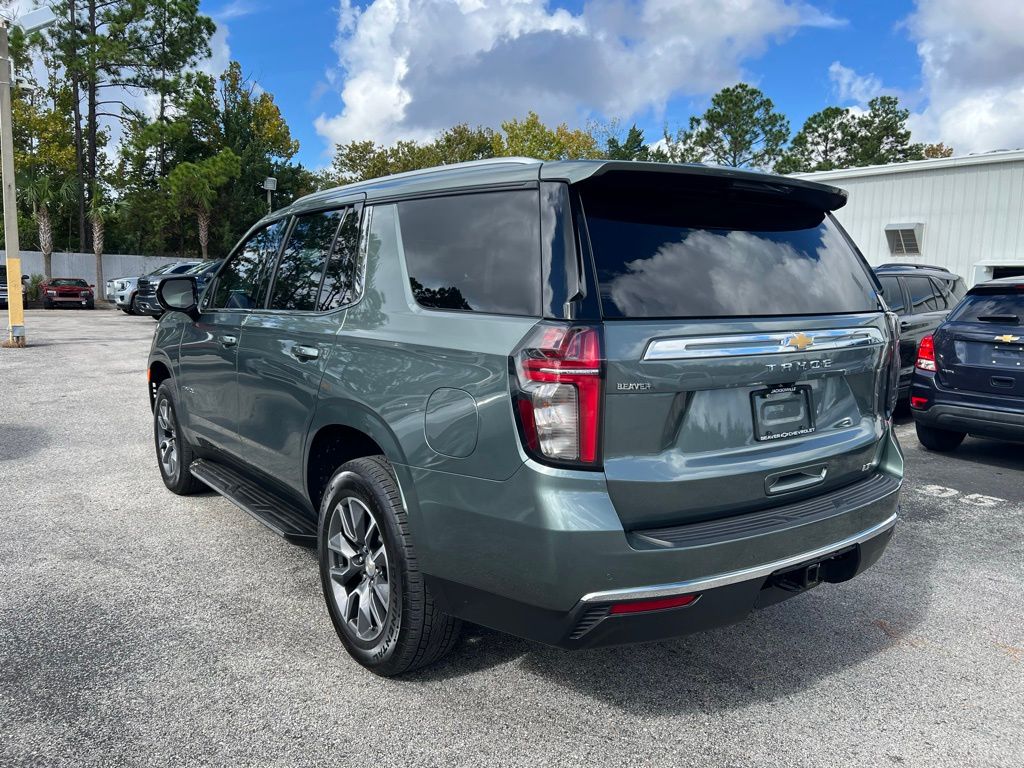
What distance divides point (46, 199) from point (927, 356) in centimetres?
3398

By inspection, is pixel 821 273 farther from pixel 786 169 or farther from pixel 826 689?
pixel 786 169

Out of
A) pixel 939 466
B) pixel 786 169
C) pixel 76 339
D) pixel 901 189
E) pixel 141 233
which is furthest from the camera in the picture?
pixel 786 169

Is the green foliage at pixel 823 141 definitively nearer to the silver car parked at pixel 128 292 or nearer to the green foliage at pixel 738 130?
the green foliage at pixel 738 130

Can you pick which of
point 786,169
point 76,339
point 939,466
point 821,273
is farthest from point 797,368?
point 786,169

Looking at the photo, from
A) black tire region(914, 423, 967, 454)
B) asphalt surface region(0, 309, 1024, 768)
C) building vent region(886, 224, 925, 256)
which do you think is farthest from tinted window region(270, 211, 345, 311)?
building vent region(886, 224, 925, 256)

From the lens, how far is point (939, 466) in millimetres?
6926

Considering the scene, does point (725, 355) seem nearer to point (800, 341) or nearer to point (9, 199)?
point (800, 341)

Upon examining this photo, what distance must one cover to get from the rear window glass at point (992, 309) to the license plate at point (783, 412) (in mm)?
4711

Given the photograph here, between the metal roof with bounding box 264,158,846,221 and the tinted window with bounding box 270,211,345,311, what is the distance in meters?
0.17

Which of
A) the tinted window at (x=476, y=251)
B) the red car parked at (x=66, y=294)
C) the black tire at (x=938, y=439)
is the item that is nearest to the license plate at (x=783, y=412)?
the tinted window at (x=476, y=251)

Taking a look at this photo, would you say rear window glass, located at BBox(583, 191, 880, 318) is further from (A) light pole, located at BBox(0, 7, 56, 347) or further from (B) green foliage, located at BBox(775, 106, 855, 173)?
(B) green foliage, located at BBox(775, 106, 855, 173)

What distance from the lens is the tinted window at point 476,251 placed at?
2619mm

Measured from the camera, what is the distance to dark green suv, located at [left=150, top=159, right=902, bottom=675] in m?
2.41

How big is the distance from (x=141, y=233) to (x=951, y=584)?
4228 cm
